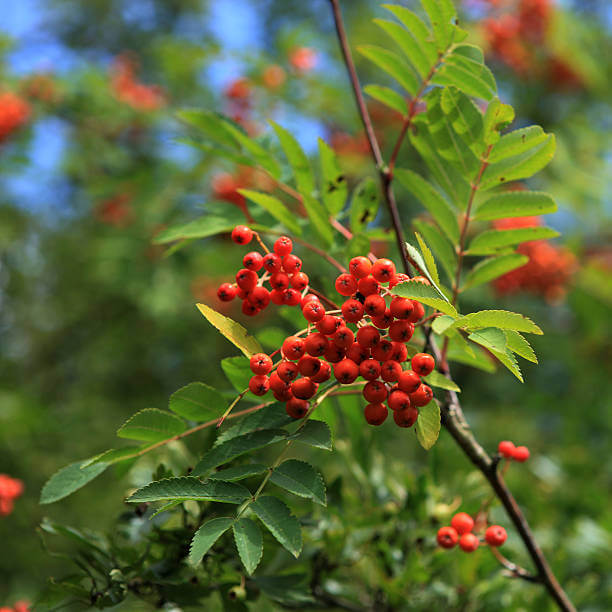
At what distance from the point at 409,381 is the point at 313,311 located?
190 mm

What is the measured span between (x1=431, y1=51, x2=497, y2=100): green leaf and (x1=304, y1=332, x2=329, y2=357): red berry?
2.15ft

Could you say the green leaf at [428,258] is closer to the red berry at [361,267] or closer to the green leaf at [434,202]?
the red berry at [361,267]

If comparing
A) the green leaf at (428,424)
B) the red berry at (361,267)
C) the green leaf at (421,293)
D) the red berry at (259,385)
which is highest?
the green leaf at (421,293)

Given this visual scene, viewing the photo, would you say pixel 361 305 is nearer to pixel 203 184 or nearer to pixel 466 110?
pixel 466 110

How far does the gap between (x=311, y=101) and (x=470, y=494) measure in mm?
3106

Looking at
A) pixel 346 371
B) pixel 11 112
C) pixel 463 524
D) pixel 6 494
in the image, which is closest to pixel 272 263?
pixel 346 371

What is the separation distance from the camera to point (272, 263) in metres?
1.07

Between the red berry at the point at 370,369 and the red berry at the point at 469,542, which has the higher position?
the red berry at the point at 370,369

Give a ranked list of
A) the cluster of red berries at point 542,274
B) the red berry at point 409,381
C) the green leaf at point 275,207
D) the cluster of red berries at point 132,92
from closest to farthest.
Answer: the red berry at point 409,381
the green leaf at point 275,207
the cluster of red berries at point 542,274
the cluster of red berries at point 132,92

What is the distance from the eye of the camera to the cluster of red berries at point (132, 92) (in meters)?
4.56

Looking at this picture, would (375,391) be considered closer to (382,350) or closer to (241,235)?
(382,350)

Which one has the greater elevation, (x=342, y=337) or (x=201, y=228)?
(x=342, y=337)

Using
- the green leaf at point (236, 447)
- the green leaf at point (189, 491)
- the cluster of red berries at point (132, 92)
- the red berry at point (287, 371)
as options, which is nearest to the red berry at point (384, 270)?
the red berry at point (287, 371)

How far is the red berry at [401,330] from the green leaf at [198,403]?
14.1 inches
